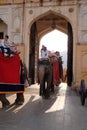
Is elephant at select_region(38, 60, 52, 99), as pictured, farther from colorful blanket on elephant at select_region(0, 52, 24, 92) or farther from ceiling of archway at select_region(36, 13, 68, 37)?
ceiling of archway at select_region(36, 13, 68, 37)

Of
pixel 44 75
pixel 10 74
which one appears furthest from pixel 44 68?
pixel 10 74

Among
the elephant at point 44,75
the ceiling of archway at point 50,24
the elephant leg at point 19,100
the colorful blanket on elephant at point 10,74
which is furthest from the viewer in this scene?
the ceiling of archway at point 50,24

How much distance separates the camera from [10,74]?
7273mm

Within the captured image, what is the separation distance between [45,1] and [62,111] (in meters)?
9.02

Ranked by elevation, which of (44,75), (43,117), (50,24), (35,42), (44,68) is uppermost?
(50,24)

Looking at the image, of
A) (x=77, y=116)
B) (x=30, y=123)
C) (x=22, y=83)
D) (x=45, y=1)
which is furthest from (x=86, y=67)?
(x=30, y=123)

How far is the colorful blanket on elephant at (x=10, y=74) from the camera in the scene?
23.5ft

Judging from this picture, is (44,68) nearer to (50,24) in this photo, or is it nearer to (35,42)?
(35,42)

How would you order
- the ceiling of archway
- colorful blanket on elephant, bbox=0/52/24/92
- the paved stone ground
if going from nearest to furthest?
1. the paved stone ground
2. colorful blanket on elephant, bbox=0/52/24/92
3. the ceiling of archway

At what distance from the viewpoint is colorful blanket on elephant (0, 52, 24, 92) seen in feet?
23.5

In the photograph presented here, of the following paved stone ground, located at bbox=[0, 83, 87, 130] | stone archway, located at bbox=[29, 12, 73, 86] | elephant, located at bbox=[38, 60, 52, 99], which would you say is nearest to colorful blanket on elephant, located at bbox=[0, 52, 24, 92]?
paved stone ground, located at bbox=[0, 83, 87, 130]

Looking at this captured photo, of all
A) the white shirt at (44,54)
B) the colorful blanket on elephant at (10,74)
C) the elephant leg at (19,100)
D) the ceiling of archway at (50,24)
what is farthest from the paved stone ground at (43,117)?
the ceiling of archway at (50,24)

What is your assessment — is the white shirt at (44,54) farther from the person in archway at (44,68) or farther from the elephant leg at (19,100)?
the elephant leg at (19,100)

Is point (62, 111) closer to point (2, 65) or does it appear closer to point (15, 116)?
point (15, 116)
